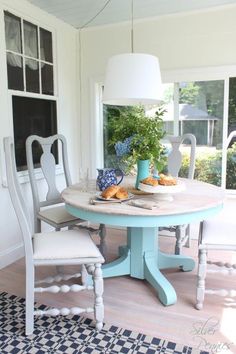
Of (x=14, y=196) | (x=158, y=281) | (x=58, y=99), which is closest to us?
(x=14, y=196)

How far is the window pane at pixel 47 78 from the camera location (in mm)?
3283

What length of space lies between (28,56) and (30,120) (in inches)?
23.9

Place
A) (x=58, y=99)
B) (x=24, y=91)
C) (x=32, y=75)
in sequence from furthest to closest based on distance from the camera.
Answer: (x=58, y=99), (x=32, y=75), (x=24, y=91)

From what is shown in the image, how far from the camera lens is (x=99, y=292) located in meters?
1.87

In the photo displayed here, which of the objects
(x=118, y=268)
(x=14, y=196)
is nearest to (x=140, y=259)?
(x=118, y=268)

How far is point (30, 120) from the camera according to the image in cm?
315

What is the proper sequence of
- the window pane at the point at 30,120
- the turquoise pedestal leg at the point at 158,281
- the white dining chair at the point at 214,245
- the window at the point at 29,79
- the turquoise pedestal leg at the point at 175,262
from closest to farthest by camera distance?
the white dining chair at the point at 214,245 < the turquoise pedestal leg at the point at 158,281 < the turquoise pedestal leg at the point at 175,262 < the window at the point at 29,79 < the window pane at the point at 30,120

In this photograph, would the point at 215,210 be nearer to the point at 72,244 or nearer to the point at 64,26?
the point at 72,244

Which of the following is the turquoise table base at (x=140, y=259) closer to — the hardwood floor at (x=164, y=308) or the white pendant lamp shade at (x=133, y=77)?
the hardwood floor at (x=164, y=308)

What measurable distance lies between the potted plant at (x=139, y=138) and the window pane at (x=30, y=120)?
3.76 feet

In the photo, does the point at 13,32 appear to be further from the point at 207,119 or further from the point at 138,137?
the point at 207,119

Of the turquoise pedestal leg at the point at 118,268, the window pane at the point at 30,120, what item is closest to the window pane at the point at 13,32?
the window pane at the point at 30,120

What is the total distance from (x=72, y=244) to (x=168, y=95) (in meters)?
2.20

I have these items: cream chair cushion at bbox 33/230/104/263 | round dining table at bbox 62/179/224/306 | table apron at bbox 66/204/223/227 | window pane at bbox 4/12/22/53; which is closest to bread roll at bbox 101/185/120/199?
round dining table at bbox 62/179/224/306
